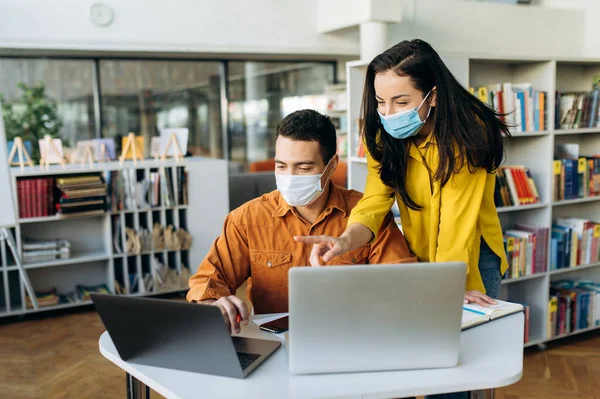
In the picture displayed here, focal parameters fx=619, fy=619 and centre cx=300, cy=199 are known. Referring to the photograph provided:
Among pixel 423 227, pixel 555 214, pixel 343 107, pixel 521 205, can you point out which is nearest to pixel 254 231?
pixel 423 227

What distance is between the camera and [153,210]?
5.12 m

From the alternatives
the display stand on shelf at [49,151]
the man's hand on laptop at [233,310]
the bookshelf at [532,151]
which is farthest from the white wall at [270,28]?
the man's hand on laptop at [233,310]

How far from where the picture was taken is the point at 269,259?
1.91 meters

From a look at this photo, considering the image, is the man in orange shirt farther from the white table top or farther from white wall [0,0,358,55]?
white wall [0,0,358,55]

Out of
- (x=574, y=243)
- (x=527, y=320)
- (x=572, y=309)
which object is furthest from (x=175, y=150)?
(x=572, y=309)

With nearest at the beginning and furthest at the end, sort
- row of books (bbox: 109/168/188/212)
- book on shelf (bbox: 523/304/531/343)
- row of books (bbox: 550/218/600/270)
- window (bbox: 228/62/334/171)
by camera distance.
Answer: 1. book on shelf (bbox: 523/304/531/343)
2. row of books (bbox: 550/218/600/270)
3. row of books (bbox: 109/168/188/212)
4. window (bbox: 228/62/334/171)

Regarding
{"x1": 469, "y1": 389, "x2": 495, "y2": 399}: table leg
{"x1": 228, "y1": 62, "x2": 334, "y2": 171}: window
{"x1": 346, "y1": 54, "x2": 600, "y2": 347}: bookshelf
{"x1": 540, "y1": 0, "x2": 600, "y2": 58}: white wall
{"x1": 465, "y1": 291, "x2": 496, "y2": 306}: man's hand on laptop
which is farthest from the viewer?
{"x1": 228, "y1": 62, "x2": 334, "y2": 171}: window

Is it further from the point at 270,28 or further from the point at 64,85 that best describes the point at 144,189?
the point at 270,28

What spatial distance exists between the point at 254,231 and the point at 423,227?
1.74ft

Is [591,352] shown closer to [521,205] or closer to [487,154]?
[521,205]

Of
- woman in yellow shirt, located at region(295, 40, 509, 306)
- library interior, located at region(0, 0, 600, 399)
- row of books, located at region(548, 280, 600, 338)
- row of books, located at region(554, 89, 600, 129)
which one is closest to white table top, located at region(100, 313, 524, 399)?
library interior, located at region(0, 0, 600, 399)

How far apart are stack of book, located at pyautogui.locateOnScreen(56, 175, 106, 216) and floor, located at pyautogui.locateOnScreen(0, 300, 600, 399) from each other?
84 cm

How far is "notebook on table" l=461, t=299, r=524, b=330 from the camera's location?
1.63 meters

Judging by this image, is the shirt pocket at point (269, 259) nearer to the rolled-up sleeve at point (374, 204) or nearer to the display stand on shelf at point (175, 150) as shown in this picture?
the rolled-up sleeve at point (374, 204)
